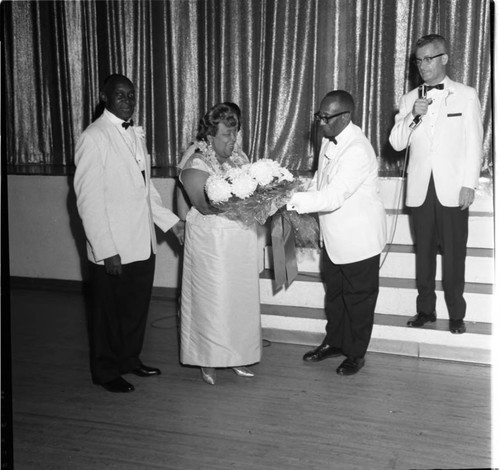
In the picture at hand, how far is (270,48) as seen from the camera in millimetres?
6688

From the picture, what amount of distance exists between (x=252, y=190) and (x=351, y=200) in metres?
0.71

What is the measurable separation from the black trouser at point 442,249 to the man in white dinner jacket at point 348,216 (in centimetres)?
46

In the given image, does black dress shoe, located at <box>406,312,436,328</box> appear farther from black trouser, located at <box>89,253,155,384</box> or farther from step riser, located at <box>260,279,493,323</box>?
black trouser, located at <box>89,253,155,384</box>

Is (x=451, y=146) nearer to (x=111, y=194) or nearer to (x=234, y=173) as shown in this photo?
(x=234, y=173)

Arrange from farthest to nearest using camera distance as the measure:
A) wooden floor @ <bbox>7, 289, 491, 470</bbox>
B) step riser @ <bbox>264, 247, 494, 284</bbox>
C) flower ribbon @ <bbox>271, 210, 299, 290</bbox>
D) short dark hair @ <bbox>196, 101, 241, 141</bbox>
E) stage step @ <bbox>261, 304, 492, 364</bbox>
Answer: step riser @ <bbox>264, 247, 494, 284</bbox> → stage step @ <bbox>261, 304, 492, 364</bbox> → flower ribbon @ <bbox>271, 210, 299, 290</bbox> → short dark hair @ <bbox>196, 101, 241, 141</bbox> → wooden floor @ <bbox>7, 289, 491, 470</bbox>

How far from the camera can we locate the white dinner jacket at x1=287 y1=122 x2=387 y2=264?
375cm

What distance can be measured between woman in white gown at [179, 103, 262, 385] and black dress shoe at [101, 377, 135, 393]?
0.36 meters

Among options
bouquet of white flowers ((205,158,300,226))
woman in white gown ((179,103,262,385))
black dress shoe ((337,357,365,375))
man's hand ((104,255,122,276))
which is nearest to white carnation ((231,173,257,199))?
bouquet of white flowers ((205,158,300,226))

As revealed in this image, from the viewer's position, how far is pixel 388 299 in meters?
4.62

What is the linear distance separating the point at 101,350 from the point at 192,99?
13.2 ft

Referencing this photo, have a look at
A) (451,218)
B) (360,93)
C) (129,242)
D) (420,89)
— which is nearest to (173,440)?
(129,242)

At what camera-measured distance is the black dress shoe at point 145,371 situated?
3965mm

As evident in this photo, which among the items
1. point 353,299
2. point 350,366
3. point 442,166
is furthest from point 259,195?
point 442,166

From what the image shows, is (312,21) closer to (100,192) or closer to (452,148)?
(452,148)
